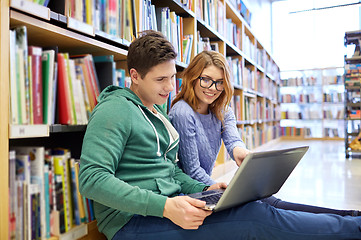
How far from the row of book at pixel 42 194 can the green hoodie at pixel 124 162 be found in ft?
0.41

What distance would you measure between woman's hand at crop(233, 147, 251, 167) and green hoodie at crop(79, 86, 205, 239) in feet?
1.04

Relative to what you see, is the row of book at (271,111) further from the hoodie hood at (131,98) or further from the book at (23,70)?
the book at (23,70)

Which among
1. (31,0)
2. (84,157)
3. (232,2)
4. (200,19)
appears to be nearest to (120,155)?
(84,157)

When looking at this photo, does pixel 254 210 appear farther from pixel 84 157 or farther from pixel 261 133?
pixel 261 133

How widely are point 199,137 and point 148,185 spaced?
0.60 metres

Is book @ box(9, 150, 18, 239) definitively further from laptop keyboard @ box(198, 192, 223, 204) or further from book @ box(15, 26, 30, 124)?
→ laptop keyboard @ box(198, 192, 223, 204)

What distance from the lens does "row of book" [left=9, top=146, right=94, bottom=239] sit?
2.92 ft

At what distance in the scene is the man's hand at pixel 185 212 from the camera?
2.63 ft

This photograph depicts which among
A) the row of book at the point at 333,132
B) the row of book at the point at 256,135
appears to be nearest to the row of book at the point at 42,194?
the row of book at the point at 256,135

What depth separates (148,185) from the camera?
0.99 m

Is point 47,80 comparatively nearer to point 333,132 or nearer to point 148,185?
point 148,185

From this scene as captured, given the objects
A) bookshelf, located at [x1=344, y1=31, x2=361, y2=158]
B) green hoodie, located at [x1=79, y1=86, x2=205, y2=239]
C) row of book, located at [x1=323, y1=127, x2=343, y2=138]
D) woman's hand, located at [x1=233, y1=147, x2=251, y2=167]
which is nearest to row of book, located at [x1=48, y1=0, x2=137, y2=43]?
green hoodie, located at [x1=79, y1=86, x2=205, y2=239]

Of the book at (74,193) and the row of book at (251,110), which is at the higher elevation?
the row of book at (251,110)

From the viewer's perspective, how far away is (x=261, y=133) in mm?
5184
